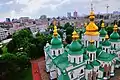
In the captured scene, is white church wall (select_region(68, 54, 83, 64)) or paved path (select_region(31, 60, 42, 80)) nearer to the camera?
white church wall (select_region(68, 54, 83, 64))

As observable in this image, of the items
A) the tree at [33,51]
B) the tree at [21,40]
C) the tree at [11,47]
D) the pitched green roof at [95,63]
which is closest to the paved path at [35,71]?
the tree at [33,51]

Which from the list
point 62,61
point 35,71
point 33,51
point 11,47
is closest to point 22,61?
point 35,71

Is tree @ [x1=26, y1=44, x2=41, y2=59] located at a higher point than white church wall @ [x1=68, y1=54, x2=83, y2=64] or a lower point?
lower

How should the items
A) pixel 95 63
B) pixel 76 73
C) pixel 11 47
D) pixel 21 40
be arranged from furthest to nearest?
pixel 21 40
pixel 11 47
pixel 95 63
pixel 76 73

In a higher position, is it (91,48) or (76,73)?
(91,48)

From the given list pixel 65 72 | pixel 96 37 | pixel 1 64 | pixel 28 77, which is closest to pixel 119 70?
pixel 96 37

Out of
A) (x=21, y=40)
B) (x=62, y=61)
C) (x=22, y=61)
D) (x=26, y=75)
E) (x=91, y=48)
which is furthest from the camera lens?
(x=21, y=40)

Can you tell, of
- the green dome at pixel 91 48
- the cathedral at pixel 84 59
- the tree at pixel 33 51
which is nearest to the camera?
the cathedral at pixel 84 59

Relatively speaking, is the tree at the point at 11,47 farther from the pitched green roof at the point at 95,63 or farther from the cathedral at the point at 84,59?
the pitched green roof at the point at 95,63

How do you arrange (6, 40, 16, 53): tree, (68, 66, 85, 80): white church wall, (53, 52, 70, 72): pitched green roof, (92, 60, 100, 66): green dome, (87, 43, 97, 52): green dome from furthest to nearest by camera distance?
(6, 40, 16, 53): tree → (92, 60, 100, 66): green dome → (87, 43, 97, 52): green dome → (53, 52, 70, 72): pitched green roof → (68, 66, 85, 80): white church wall

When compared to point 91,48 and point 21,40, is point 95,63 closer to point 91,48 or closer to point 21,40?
point 91,48

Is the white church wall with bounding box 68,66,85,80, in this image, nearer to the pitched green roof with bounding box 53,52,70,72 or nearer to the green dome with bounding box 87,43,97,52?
the pitched green roof with bounding box 53,52,70,72

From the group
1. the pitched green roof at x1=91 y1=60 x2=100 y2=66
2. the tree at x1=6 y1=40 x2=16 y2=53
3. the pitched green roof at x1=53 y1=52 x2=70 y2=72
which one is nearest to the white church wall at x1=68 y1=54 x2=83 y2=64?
the pitched green roof at x1=53 y1=52 x2=70 y2=72
